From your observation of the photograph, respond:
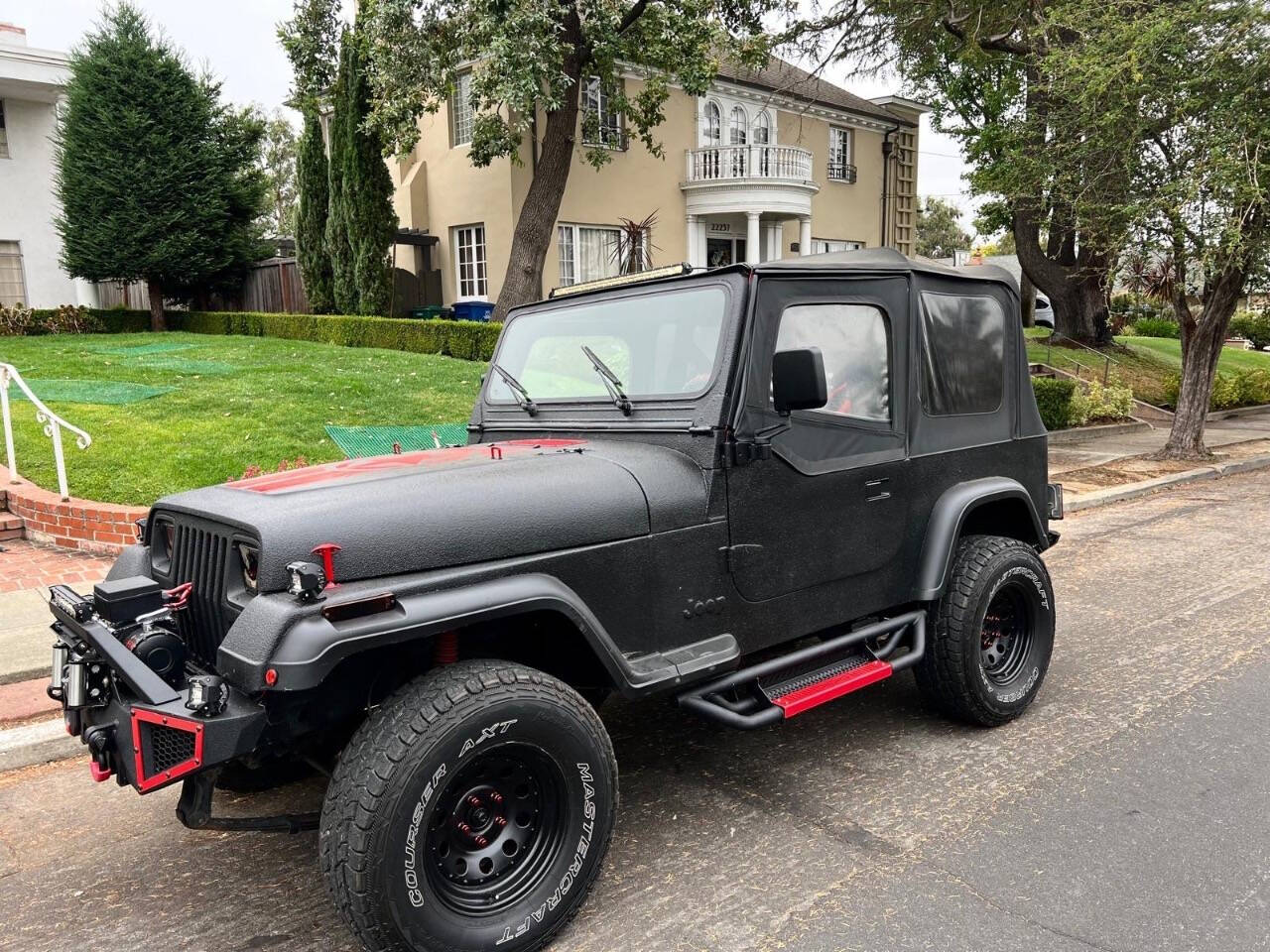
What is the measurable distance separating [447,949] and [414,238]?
1937cm

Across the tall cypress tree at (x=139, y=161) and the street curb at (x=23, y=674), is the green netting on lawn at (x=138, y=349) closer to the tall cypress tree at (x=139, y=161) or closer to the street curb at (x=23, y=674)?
the tall cypress tree at (x=139, y=161)

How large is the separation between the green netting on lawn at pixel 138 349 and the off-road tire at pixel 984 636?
14.0 meters

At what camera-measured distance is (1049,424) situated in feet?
47.4

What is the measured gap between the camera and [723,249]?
74.7ft

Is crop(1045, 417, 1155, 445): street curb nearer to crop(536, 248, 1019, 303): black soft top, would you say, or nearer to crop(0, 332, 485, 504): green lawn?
crop(0, 332, 485, 504): green lawn

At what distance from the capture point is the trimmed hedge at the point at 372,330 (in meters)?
14.6

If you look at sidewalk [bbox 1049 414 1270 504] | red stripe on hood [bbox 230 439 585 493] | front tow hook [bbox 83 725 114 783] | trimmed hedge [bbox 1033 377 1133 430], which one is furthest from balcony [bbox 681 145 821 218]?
front tow hook [bbox 83 725 114 783]

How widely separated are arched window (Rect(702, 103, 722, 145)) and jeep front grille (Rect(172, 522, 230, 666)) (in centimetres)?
2132

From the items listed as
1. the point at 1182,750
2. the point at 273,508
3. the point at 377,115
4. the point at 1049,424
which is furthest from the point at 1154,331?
the point at 273,508

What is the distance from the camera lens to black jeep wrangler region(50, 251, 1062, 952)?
7.51 feet

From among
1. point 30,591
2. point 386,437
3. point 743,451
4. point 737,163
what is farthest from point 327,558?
point 737,163

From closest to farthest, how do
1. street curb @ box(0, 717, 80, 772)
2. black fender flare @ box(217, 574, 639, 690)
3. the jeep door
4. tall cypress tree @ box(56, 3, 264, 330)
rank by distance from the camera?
black fender flare @ box(217, 574, 639, 690) → the jeep door → street curb @ box(0, 717, 80, 772) → tall cypress tree @ box(56, 3, 264, 330)

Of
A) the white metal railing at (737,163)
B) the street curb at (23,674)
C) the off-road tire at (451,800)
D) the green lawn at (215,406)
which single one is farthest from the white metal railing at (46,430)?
the white metal railing at (737,163)

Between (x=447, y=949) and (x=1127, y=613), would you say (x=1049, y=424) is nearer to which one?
(x=1127, y=613)
